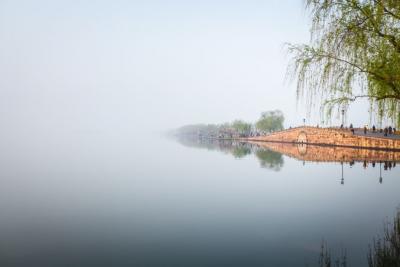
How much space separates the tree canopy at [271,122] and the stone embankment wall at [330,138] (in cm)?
1527

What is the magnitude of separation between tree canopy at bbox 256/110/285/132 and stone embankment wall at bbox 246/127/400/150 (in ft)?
50.1

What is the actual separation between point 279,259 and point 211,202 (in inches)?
256

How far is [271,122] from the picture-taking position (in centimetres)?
12175

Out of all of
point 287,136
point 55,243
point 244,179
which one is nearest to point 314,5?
point 55,243

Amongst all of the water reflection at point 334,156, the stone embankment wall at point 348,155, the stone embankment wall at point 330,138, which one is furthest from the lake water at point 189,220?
the stone embankment wall at point 330,138

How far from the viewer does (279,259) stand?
277 inches

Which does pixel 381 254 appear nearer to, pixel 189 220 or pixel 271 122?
pixel 189 220

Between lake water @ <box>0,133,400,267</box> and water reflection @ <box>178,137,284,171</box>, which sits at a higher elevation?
water reflection @ <box>178,137,284,171</box>

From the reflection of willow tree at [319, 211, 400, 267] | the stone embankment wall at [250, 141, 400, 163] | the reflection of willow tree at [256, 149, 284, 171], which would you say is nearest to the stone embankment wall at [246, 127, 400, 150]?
the stone embankment wall at [250, 141, 400, 163]

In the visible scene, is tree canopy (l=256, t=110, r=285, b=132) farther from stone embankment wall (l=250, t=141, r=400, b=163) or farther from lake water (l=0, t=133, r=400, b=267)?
lake water (l=0, t=133, r=400, b=267)

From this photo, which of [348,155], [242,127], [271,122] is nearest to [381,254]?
[348,155]

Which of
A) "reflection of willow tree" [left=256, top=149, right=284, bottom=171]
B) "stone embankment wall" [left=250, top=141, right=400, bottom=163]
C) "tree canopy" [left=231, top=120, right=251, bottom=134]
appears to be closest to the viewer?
"reflection of willow tree" [left=256, top=149, right=284, bottom=171]

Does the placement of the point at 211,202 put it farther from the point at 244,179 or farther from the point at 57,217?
the point at 244,179

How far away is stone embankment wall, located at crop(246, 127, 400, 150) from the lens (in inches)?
1925
